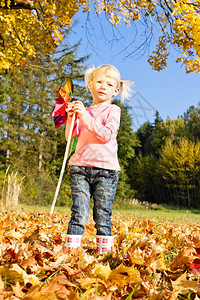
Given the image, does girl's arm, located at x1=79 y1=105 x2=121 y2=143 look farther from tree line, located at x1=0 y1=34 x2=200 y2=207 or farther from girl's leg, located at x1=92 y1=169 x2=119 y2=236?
tree line, located at x1=0 y1=34 x2=200 y2=207

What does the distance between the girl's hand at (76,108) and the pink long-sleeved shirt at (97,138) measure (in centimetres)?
3

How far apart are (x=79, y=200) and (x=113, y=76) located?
1030 millimetres

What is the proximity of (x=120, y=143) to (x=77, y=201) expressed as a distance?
25177mm

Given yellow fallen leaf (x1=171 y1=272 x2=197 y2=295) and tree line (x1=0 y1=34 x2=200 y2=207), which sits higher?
tree line (x1=0 y1=34 x2=200 y2=207)

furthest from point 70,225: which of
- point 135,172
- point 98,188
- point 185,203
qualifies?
point 135,172

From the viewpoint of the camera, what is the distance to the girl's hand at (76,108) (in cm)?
195

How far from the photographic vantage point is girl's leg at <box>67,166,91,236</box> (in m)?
1.91

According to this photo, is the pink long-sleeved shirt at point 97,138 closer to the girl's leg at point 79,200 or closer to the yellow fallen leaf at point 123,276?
the girl's leg at point 79,200

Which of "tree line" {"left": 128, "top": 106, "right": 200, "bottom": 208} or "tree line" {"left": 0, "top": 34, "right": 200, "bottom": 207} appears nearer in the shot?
"tree line" {"left": 0, "top": 34, "right": 200, "bottom": 207}

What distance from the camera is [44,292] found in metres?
0.97

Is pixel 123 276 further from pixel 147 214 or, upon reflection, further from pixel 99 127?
pixel 147 214

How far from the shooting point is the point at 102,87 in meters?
2.15

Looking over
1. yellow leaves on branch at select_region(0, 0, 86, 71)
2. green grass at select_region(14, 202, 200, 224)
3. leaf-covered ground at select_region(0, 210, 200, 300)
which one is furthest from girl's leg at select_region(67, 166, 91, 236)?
yellow leaves on branch at select_region(0, 0, 86, 71)

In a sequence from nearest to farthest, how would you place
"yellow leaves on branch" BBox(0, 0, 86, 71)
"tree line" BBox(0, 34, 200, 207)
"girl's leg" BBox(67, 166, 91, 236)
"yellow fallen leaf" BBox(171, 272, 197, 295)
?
"yellow fallen leaf" BBox(171, 272, 197, 295)
"girl's leg" BBox(67, 166, 91, 236)
"yellow leaves on branch" BBox(0, 0, 86, 71)
"tree line" BBox(0, 34, 200, 207)
